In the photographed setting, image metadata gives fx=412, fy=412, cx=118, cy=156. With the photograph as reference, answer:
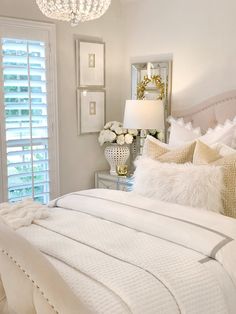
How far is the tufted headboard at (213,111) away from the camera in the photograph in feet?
11.1

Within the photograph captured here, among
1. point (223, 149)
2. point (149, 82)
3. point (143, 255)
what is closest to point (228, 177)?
point (223, 149)

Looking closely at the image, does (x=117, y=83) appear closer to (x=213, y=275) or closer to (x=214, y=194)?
(x=214, y=194)

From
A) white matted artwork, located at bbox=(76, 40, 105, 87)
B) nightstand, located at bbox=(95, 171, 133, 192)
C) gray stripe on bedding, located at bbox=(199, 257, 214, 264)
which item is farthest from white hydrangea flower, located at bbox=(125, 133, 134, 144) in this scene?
gray stripe on bedding, located at bbox=(199, 257, 214, 264)

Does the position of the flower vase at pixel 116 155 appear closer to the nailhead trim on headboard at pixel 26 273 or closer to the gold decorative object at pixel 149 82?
the gold decorative object at pixel 149 82

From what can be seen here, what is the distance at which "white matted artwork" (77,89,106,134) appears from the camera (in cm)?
410

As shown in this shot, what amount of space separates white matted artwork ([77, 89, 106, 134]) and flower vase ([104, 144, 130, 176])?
0.29 meters

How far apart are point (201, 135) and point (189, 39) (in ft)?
3.02

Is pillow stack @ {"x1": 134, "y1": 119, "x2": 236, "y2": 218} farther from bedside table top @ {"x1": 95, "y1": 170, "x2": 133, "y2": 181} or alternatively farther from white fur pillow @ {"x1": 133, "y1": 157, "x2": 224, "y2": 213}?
bedside table top @ {"x1": 95, "y1": 170, "x2": 133, "y2": 181}

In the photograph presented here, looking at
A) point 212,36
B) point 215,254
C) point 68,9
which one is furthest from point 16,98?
point 215,254

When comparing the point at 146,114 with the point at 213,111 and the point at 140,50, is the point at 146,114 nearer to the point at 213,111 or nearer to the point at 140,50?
the point at 213,111

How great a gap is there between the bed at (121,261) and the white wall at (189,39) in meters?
1.50

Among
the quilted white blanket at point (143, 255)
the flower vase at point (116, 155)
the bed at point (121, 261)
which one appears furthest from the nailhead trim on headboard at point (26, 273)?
the flower vase at point (116, 155)

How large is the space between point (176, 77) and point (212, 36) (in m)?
0.52

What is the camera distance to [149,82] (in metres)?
4.07
